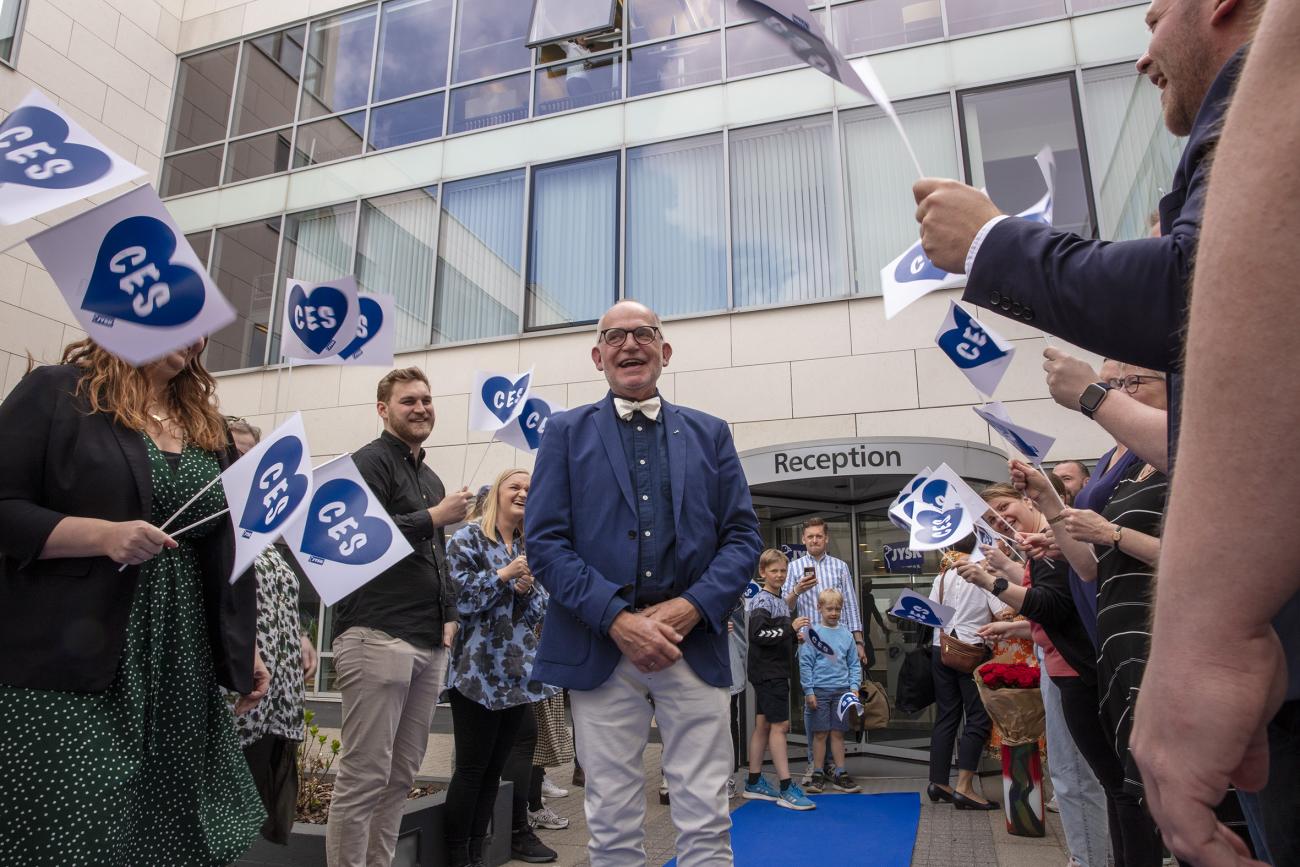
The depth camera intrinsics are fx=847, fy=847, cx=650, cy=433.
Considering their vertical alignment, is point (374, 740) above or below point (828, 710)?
above

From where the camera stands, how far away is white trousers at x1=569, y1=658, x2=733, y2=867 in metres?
2.53

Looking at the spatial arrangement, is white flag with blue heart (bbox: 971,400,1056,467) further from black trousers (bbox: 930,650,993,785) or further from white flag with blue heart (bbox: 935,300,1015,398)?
black trousers (bbox: 930,650,993,785)

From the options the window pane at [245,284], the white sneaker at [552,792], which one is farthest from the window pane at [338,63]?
the white sneaker at [552,792]

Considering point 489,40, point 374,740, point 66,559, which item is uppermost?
point 489,40

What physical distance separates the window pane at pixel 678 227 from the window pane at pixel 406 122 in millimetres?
3370

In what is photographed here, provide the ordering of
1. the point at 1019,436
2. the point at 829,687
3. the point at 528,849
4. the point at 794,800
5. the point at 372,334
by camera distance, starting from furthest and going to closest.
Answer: the point at 829,687 → the point at 794,800 → the point at 372,334 → the point at 528,849 → the point at 1019,436

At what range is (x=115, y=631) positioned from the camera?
221 cm

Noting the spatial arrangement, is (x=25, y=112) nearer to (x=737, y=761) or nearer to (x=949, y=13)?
(x=737, y=761)

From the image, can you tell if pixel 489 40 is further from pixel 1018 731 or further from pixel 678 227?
pixel 1018 731

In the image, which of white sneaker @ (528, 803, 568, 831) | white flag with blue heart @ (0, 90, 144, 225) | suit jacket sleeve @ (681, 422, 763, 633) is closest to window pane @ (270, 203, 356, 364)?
white sneaker @ (528, 803, 568, 831)

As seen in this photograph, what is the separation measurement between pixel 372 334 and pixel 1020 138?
28.2 ft

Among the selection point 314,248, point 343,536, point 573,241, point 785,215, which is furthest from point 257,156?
point 343,536

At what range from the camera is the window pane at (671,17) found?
11773 mm

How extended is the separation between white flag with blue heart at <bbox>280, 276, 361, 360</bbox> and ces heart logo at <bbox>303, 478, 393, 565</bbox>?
A: 5.92 feet
